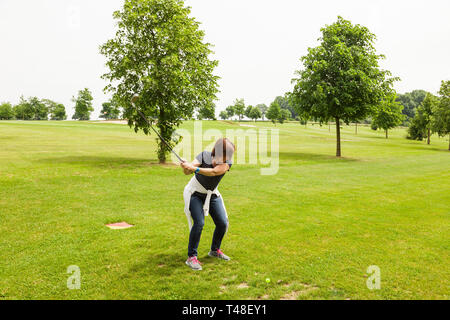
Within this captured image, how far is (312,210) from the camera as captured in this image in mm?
12055

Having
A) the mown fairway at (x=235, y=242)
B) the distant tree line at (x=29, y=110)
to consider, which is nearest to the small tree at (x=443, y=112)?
the mown fairway at (x=235, y=242)

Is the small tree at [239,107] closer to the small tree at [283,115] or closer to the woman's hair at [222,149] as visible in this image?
the small tree at [283,115]

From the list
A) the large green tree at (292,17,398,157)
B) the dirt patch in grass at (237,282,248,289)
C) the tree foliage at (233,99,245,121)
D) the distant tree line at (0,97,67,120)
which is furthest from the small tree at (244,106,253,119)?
the dirt patch in grass at (237,282,248,289)

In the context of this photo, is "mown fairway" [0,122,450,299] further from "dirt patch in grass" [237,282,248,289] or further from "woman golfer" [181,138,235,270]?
"woman golfer" [181,138,235,270]

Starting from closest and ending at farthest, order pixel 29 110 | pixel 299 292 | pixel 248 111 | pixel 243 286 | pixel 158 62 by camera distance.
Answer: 1. pixel 299 292
2. pixel 243 286
3. pixel 158 62
4. pixel 29 110
5. pixel 248 111

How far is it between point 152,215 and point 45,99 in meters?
180

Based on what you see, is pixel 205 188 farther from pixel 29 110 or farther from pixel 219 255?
pixel 29 110

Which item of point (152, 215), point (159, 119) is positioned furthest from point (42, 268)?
point (159, 119)

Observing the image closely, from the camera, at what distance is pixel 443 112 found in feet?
181

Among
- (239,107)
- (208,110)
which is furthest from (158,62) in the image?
(239,107)

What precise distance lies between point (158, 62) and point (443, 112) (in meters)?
52.7

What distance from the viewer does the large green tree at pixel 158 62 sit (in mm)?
22922
